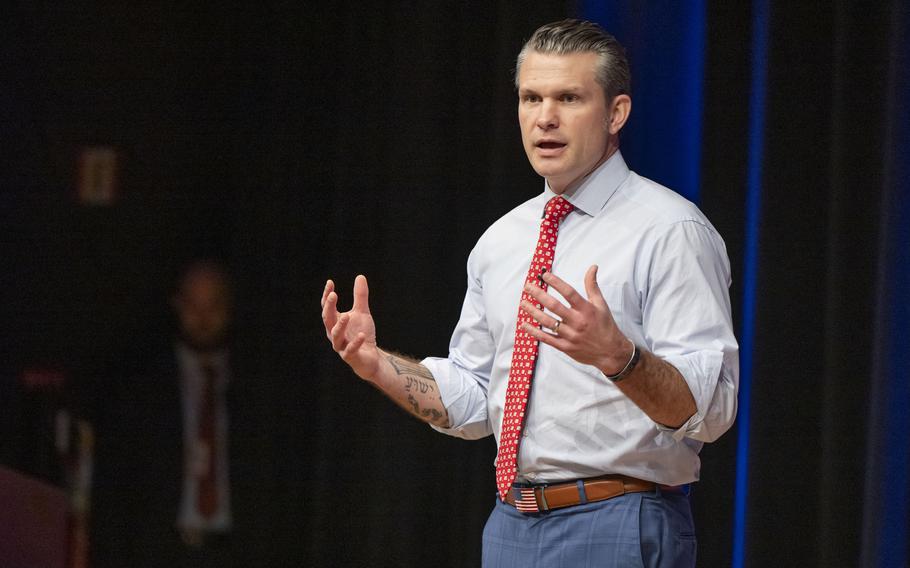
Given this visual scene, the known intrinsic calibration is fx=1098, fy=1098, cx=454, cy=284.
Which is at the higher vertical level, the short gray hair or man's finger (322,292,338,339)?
the short gray hair

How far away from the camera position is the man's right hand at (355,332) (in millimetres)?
1773

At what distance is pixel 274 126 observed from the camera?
3262 millimetres

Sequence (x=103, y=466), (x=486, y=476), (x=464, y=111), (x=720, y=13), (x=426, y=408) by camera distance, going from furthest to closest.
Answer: (x=103, y=466), (x=464, y=111), (x=486, y=476), (x=720, y=13), (x=426, y=408)

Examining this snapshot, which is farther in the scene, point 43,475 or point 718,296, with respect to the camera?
point 43,475

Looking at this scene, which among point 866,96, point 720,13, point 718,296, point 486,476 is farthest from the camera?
point 486,476

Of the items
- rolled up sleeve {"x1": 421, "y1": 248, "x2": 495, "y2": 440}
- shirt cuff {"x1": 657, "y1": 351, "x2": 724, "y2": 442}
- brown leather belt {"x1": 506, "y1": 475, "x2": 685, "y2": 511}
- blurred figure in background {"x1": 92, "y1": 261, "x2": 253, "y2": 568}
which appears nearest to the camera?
shirt cuff {"x1": 657, "y1": 351, "x2": 724, "y2": 442}

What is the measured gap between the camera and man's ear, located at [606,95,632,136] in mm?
1861

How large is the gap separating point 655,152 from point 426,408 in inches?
37.0

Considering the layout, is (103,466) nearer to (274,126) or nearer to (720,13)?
(274,126)

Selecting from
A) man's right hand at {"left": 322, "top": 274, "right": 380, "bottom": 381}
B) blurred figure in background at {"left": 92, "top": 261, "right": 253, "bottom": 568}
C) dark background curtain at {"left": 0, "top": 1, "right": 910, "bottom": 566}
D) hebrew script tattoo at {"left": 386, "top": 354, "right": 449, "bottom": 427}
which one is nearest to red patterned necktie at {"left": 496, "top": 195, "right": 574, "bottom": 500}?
hebrew script tattoo at {"left": 386, "top": 354, "right": 449, "bottom": 427}

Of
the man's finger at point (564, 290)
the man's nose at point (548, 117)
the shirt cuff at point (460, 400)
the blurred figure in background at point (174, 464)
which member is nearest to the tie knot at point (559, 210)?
the man's nose at point (548, 117)

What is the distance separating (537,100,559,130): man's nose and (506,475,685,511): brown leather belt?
576 mm

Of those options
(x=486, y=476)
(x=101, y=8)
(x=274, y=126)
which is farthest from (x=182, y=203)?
(x=486, y=476)

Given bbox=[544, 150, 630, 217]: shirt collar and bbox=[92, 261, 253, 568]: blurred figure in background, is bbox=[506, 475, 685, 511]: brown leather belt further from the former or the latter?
bbox=[92, 261, 253, 568]: blurred figure in background
